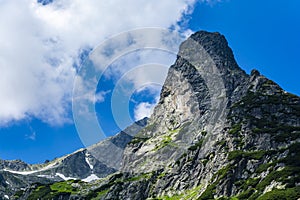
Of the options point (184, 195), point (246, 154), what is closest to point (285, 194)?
point (246, 154)

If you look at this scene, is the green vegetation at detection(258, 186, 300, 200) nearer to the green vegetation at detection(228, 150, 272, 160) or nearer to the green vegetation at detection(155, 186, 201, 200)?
the green vegetation at detection(228, 150, 272, 160)

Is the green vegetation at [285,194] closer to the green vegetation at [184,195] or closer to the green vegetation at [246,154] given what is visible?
the green vegetation at [246,154]

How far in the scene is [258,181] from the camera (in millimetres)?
130375

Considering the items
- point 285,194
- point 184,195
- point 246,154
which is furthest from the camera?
point 184,195

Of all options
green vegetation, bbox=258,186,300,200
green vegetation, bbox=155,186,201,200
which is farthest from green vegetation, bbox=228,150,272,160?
green vegetation, bbox=258,186,300,200

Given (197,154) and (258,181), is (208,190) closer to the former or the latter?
(258,181)

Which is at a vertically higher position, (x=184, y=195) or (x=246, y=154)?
(x=246, y=154)

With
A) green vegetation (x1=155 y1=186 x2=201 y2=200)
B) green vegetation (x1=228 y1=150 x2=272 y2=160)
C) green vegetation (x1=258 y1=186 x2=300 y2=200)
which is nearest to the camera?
green vegetation (x1=258 y1=186 x2=300 y2=200)

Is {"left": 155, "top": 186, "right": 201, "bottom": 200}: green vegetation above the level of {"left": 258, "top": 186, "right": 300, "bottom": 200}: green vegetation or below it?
above

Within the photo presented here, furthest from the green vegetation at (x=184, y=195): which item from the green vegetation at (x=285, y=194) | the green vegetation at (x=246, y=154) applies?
the green vegetation at (x=285, y=194)

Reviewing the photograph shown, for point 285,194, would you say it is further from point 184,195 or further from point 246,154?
point 184,195

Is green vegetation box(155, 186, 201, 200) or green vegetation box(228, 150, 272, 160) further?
green vegetation box(155, 186, 201, 200)

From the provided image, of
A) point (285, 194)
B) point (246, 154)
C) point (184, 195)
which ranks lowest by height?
point (285, 194)

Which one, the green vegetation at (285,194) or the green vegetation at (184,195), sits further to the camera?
the green vegetation at (184,195)
